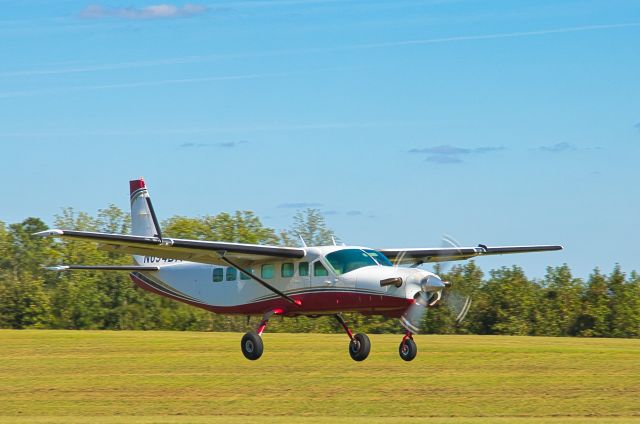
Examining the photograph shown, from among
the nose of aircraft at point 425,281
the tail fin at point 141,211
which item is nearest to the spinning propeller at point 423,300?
the nose of aircraft at point 425,281

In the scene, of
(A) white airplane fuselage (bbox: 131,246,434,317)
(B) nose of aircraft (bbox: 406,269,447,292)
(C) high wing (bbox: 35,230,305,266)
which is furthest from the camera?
(C) high wing (bbox: 35,230,305,266)

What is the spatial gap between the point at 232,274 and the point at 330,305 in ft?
13.7

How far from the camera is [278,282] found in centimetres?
3500

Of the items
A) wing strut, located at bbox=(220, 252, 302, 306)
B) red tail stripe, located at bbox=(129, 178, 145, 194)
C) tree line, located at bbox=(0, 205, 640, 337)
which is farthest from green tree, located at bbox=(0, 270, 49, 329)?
wing strut, located at bbox=(220, 252, 302, 306)

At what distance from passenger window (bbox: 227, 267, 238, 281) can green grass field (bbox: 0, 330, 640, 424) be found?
5.01m

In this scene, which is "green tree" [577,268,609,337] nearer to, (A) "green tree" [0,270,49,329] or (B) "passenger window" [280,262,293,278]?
(A) "green tree" [0,270,49,329]

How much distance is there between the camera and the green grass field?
42312 mm

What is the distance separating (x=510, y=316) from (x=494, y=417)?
155 ft

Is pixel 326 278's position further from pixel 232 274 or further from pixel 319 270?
pixel 232 274

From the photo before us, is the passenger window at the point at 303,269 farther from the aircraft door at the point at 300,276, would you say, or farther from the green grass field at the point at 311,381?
the green grass field at the point at 311,381

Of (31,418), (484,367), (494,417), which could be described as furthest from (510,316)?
(31,418)

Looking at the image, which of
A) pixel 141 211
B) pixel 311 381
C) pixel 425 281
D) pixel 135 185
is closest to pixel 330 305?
pixel 425 281

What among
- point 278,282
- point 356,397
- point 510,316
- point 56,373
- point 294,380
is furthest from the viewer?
point 510,316

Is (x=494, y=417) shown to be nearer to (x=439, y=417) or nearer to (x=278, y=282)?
(x=439, y=417)
